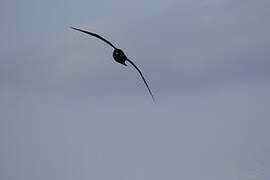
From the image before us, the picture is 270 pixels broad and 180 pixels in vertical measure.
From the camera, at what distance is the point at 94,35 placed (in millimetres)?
42406

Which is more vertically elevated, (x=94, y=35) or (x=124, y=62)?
(x=94, y=35)

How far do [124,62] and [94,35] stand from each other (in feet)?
10.5

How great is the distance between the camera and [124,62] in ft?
144
